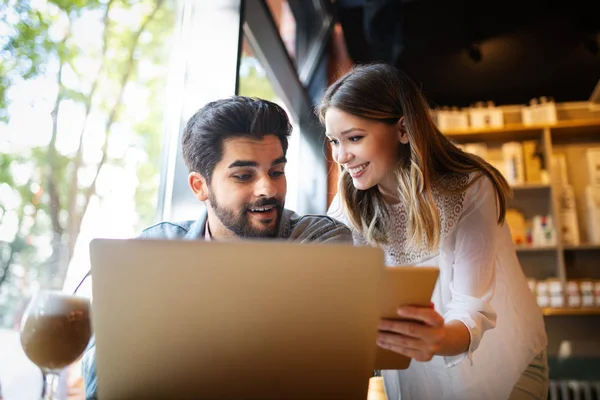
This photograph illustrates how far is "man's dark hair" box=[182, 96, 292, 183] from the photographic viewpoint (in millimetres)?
1388

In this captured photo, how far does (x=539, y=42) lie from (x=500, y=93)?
0.55 m

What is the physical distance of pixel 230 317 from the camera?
69 cm

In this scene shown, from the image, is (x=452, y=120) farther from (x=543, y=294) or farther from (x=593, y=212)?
(x=543, y=294)

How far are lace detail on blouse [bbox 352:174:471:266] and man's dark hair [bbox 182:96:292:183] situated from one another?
442 millimetres

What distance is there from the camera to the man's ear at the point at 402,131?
151 cm

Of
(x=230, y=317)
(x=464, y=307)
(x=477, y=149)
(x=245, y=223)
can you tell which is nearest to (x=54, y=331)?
(x=230, y=317)

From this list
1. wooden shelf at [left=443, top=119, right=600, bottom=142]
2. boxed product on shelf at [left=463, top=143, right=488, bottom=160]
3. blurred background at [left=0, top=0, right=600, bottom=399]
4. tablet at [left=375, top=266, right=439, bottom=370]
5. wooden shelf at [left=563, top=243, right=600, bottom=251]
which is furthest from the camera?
boxed product on shelf at [left=463, top=143, right=488, bottom=160]

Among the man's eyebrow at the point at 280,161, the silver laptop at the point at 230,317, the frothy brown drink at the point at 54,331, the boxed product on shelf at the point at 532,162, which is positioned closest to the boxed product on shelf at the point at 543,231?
the boxed product on shelf at the point at 532,162

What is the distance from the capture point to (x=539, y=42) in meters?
2.93

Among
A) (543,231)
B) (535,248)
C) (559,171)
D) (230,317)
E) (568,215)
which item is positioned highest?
(559,171)

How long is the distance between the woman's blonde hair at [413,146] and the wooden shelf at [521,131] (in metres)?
1.91

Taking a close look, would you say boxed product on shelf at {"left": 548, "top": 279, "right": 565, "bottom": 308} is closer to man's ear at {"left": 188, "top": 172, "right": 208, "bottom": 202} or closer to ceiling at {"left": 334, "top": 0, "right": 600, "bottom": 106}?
ceiling at {"left": 334, "top": 0, "right": 600, "bottom": 106}

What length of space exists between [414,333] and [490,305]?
588mm

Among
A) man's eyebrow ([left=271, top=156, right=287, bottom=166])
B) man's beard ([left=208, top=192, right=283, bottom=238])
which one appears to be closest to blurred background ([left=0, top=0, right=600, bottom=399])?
man's beard ([left=208, top=192, right=283, bottom=238])
